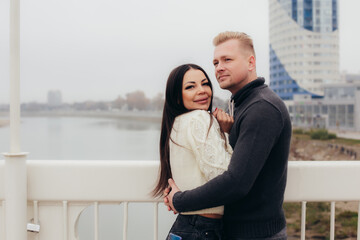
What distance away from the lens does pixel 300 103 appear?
44.7 m

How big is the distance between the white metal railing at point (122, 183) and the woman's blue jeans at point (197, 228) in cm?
32

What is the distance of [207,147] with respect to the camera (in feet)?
3.58

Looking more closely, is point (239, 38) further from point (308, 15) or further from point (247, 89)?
point (308, 15)

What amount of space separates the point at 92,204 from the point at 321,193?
935 mm

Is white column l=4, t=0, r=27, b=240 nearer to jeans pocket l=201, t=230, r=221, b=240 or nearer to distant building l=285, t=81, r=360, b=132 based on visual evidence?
jeans pocket l=201, t=230, r=221, b=240

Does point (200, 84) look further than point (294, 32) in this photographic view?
No

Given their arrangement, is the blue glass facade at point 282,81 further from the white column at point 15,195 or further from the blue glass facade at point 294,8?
the white column at point 15,195

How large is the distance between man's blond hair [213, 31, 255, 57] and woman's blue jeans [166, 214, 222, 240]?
58cm

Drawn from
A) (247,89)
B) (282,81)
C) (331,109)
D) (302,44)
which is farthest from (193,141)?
(302,44)

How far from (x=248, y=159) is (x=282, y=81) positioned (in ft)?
162

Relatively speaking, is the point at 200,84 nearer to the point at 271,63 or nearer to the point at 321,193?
the point at 321,193

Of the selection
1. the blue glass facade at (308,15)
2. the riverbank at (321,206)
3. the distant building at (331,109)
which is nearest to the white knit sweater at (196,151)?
the distant building at (331,109)

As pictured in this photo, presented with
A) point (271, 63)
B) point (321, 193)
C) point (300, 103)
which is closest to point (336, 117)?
point (300, 103)

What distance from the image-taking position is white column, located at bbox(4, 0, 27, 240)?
1.43 meters
